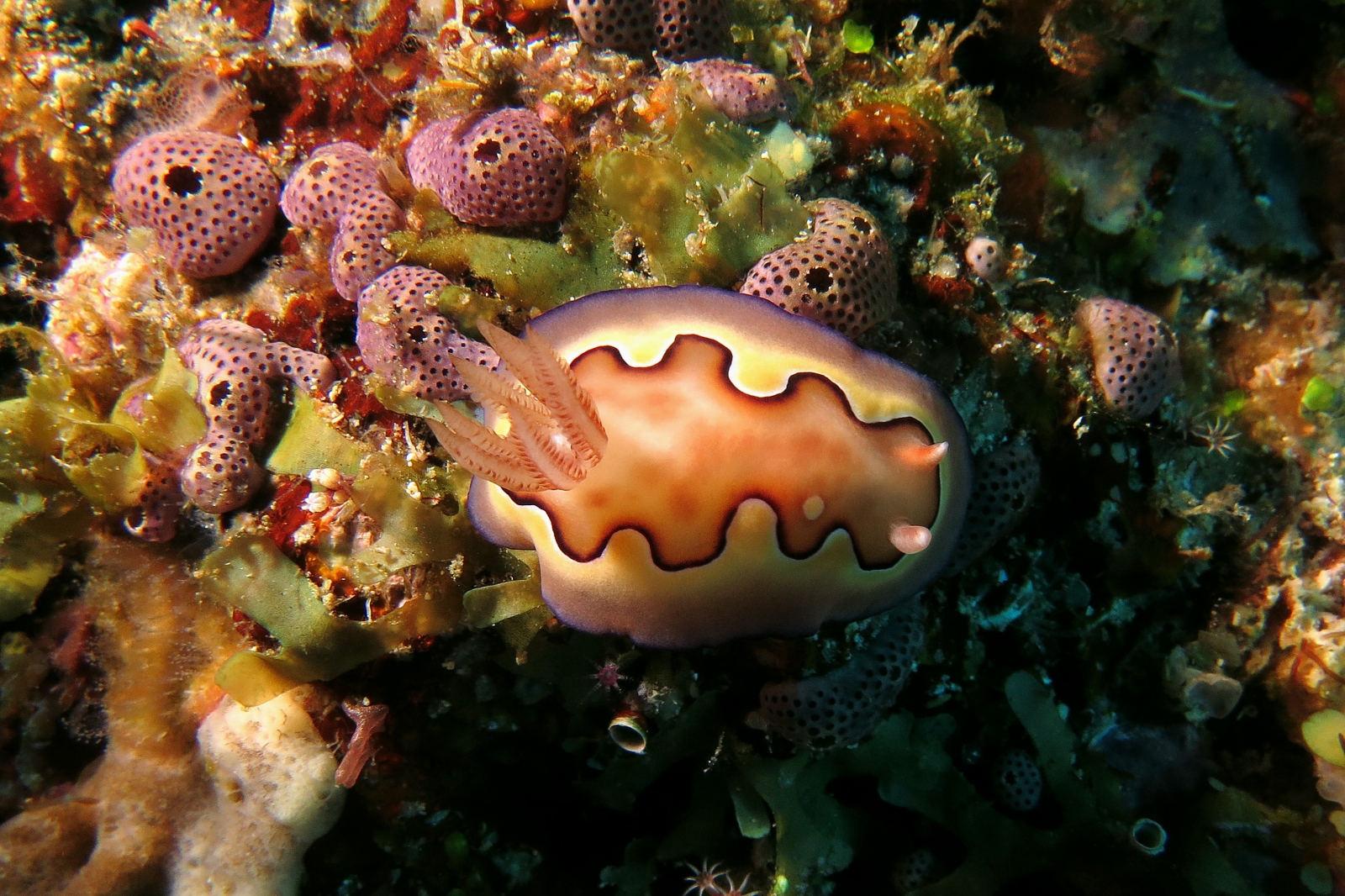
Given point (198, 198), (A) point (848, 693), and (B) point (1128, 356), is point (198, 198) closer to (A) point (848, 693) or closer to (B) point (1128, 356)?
(A) point (848, 693)

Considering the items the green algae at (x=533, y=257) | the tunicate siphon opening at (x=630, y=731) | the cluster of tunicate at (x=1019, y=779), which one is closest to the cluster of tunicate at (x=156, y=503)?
the green algae at (x=533, y=257)

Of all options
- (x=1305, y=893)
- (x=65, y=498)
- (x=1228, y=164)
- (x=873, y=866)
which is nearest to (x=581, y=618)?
(x=65, y=498)

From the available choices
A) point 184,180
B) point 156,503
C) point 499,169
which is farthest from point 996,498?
point 184,180

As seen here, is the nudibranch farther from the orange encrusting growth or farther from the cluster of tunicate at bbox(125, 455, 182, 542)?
the cluster of tunicate at bbox(125, 455, 182, 542)

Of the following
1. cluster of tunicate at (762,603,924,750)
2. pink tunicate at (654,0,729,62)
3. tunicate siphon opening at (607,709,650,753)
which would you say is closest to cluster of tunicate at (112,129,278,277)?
pink tunicate at (654,0,729,62)

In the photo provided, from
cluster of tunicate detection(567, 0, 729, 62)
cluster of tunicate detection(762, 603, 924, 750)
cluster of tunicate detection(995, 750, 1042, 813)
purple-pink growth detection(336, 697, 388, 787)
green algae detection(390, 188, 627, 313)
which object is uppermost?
cluster of tunicate detection(567, 0, 729, 62)
